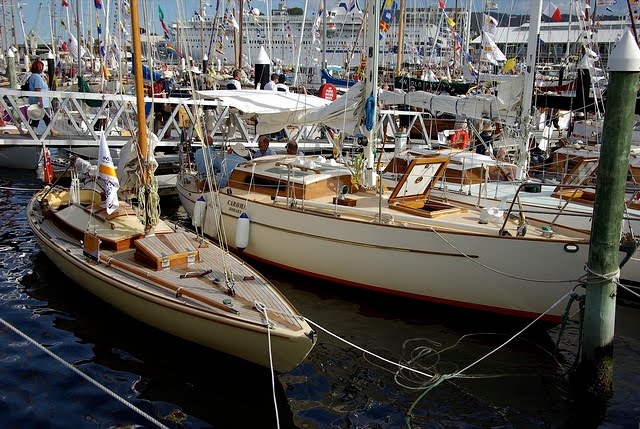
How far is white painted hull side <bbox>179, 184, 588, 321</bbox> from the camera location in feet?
29.3

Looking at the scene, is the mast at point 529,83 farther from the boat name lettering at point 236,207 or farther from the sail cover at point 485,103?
the boat name lettering at point 236,207

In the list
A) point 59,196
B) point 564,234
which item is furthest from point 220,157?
point 564,234

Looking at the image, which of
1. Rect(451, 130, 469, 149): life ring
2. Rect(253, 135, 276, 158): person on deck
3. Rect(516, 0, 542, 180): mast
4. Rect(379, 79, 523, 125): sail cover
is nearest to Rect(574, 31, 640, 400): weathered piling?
Rect(516, 0, 542, 180): mast

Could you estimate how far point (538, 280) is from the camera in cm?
886

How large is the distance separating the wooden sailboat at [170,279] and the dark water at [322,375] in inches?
16.9

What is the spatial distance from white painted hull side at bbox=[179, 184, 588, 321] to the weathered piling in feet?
5.32

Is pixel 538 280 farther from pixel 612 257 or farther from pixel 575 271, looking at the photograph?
pixel 612 257

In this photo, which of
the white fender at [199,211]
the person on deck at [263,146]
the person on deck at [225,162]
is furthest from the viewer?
the person on deck at [263,146]

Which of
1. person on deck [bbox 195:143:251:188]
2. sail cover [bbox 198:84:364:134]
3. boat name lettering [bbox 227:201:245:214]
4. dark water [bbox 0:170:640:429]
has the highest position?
sail cover [bbox 198:84:364:134]

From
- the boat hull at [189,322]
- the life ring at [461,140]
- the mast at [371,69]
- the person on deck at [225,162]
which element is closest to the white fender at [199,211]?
the person on deck at [225,162]

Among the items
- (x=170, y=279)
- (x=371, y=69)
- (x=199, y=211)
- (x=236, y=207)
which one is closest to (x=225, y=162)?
(x=199, y=211)

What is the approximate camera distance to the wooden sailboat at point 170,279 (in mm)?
7207

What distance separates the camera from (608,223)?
6.88 metres

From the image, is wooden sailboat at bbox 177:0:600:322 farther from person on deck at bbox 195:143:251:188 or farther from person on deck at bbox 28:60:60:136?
person on deck at bbox 28:60:60:136
